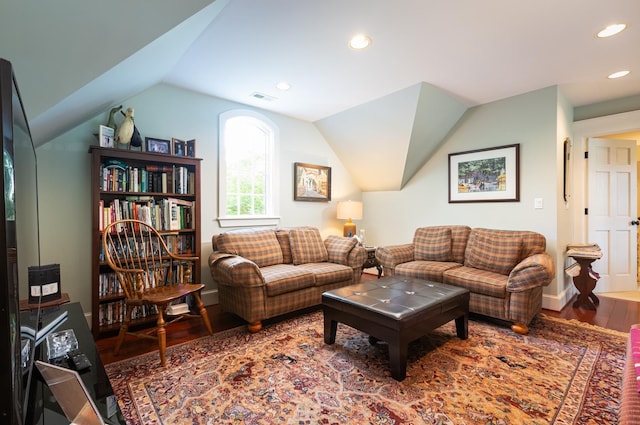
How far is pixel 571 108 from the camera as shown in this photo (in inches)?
148

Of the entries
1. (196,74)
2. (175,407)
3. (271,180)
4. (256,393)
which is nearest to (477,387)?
(256,393)

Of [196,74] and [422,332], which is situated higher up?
[196,74]

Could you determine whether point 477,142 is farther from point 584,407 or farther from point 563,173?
point 584,407

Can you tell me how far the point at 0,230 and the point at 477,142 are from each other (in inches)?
169

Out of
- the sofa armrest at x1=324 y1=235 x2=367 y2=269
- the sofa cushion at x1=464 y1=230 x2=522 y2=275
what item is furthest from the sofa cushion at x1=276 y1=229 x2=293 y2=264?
the sofa cushion at x1=464 y1=230 x2=522 y2=275

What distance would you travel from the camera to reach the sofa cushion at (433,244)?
3543 mm

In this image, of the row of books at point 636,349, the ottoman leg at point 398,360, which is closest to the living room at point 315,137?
the row of books at point 636,349

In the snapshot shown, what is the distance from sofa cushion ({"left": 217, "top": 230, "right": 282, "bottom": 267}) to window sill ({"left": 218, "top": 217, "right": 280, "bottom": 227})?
0.32 metres

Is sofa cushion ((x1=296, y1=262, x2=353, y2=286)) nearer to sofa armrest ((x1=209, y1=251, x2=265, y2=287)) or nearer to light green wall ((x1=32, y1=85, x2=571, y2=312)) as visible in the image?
sofa armrest ((x1=209, y1=251, x2=265, y2=287))

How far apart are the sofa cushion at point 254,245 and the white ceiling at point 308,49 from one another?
1576 millimetres

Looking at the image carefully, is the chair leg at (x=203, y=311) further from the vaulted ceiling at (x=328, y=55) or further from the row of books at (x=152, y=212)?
the vaulted ceiling at (x=328, y=55)

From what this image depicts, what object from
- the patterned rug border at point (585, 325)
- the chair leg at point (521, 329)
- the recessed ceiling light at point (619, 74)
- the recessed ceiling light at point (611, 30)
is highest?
the recessed ceiling light at point (611, 30)

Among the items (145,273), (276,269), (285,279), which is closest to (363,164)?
(276,269)

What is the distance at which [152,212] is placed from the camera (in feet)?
9.21
